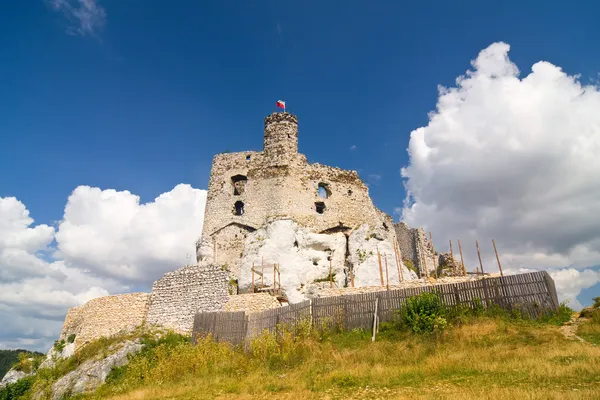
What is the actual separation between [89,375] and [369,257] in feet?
58.8

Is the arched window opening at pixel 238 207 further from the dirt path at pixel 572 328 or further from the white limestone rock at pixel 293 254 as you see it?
the dirt path at pixel 572 328

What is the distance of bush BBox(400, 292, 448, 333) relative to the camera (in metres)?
12.6

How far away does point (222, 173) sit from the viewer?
3147 centimetres

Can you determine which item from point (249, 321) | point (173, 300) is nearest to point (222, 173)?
point (173, 300)

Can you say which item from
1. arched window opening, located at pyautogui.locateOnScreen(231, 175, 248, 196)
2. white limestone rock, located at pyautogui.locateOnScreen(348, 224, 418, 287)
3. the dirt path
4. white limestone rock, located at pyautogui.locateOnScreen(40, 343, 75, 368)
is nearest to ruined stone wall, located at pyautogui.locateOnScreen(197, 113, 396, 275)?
arched window opening, located at pyautogui.locateOnScreen(231, 175, 248, 196)

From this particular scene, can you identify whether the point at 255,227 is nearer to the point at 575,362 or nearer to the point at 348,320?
the point at 348,320

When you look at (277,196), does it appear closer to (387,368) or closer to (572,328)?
(387,368)

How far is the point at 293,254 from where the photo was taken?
27.1m

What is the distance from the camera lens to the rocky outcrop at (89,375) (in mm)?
14636

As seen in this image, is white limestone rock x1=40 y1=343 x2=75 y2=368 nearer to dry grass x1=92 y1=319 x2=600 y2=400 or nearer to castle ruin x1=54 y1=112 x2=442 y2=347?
castle ruin x1=54 y1=112 x2=442 y2=347

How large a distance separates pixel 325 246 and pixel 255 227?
5268 millimetres

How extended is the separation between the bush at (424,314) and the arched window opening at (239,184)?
2022cm

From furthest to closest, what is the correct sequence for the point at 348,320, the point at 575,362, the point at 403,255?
the point at 403,255 → the point at 348,320 → the point at 575,362

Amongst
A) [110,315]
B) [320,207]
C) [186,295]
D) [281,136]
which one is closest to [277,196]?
[320,207]
